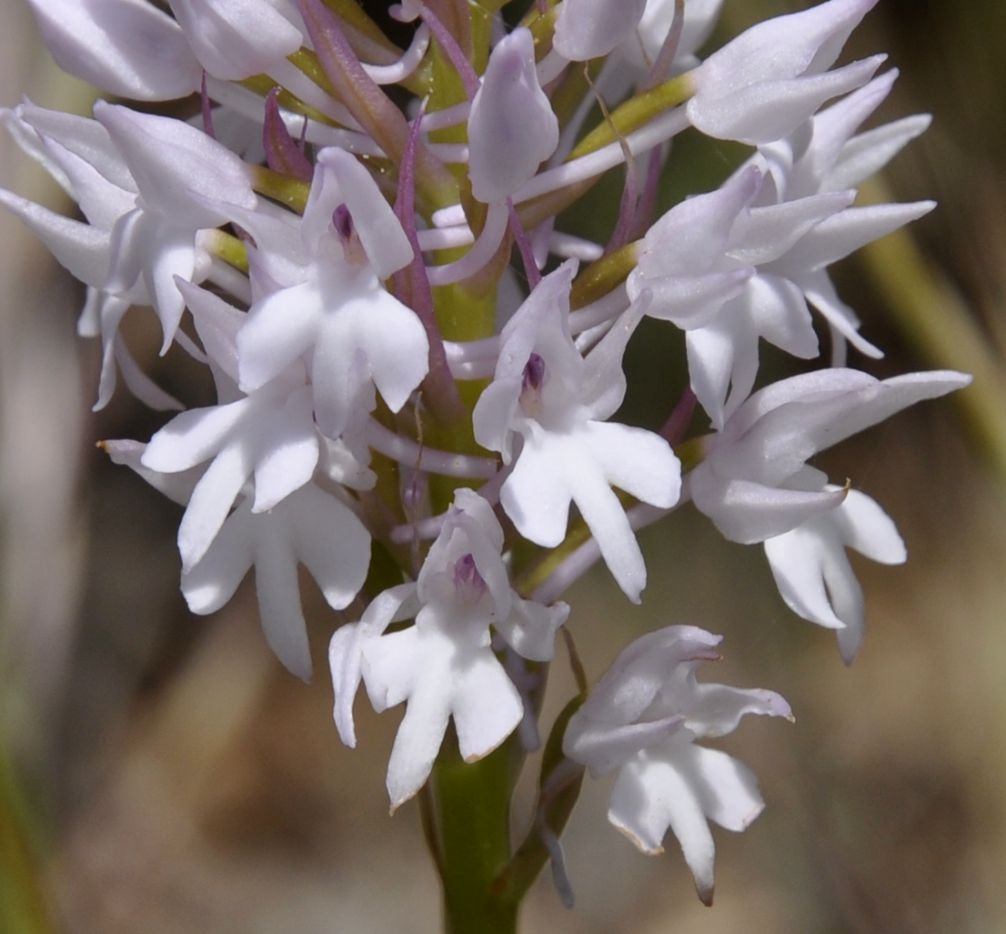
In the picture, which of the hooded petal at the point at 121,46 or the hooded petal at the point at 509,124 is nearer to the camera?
the hooded petal at the point at 509,124

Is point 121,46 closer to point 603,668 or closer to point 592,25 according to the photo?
point 592,25

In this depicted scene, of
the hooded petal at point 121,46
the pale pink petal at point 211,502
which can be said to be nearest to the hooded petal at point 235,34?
the hooded petal at point 121,46

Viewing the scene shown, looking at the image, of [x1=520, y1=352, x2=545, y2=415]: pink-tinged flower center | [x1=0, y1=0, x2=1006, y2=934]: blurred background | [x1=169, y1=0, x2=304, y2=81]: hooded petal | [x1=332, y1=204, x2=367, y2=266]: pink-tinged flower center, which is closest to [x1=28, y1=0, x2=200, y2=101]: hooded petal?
[x1=169, y1=0, x2=304, y2=81]: hooded petal

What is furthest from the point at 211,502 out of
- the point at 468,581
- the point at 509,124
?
the point at 509,124

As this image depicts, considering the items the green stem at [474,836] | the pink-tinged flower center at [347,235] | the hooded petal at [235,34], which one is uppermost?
the hooded petal at [235,34]

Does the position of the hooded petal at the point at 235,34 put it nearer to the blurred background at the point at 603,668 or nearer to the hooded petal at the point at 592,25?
the hooded petal at the point at 592,25

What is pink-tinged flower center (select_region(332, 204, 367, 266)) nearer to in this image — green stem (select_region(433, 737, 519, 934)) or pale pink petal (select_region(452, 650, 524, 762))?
pale pink petal (select_region(452, 650, 524, 762))
